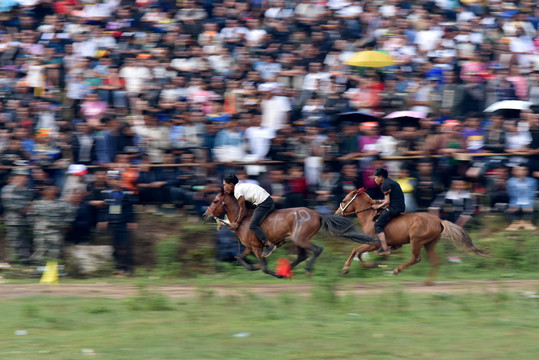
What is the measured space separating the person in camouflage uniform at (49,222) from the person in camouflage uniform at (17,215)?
8.6 inches

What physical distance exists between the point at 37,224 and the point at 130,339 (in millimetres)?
6618

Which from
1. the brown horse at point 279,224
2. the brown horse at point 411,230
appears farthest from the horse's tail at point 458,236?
the brown horse at point 279,224

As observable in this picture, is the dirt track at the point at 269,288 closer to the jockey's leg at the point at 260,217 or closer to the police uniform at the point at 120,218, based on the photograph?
the jockey's leg at the point at 260,217

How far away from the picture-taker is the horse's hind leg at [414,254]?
1558 centimetres

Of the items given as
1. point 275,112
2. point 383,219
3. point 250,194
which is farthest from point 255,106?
point 383,219

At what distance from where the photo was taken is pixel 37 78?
19688 mm

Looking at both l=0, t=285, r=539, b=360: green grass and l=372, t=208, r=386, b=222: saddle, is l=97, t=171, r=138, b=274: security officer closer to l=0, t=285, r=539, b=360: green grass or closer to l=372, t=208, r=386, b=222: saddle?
l=0, t=285, r=539, b=360: green grass

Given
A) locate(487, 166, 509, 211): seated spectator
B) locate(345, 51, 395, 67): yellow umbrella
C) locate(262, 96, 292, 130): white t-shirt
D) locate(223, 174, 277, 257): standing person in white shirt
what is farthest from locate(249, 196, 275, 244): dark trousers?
locate(345, 51, 395, 67): yellow umbrella

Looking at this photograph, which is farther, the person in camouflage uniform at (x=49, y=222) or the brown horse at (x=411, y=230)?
the person in camouflage uniform at (x=49, y=222)

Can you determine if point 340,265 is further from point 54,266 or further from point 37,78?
point 37,78

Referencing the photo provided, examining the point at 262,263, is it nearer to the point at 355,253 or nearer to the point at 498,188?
the point at 355,253

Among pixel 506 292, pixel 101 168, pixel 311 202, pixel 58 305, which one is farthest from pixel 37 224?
pixel 506 292

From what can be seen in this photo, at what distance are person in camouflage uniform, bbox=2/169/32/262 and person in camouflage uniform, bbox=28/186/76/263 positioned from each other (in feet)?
0.71

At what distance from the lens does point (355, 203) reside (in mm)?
15977
